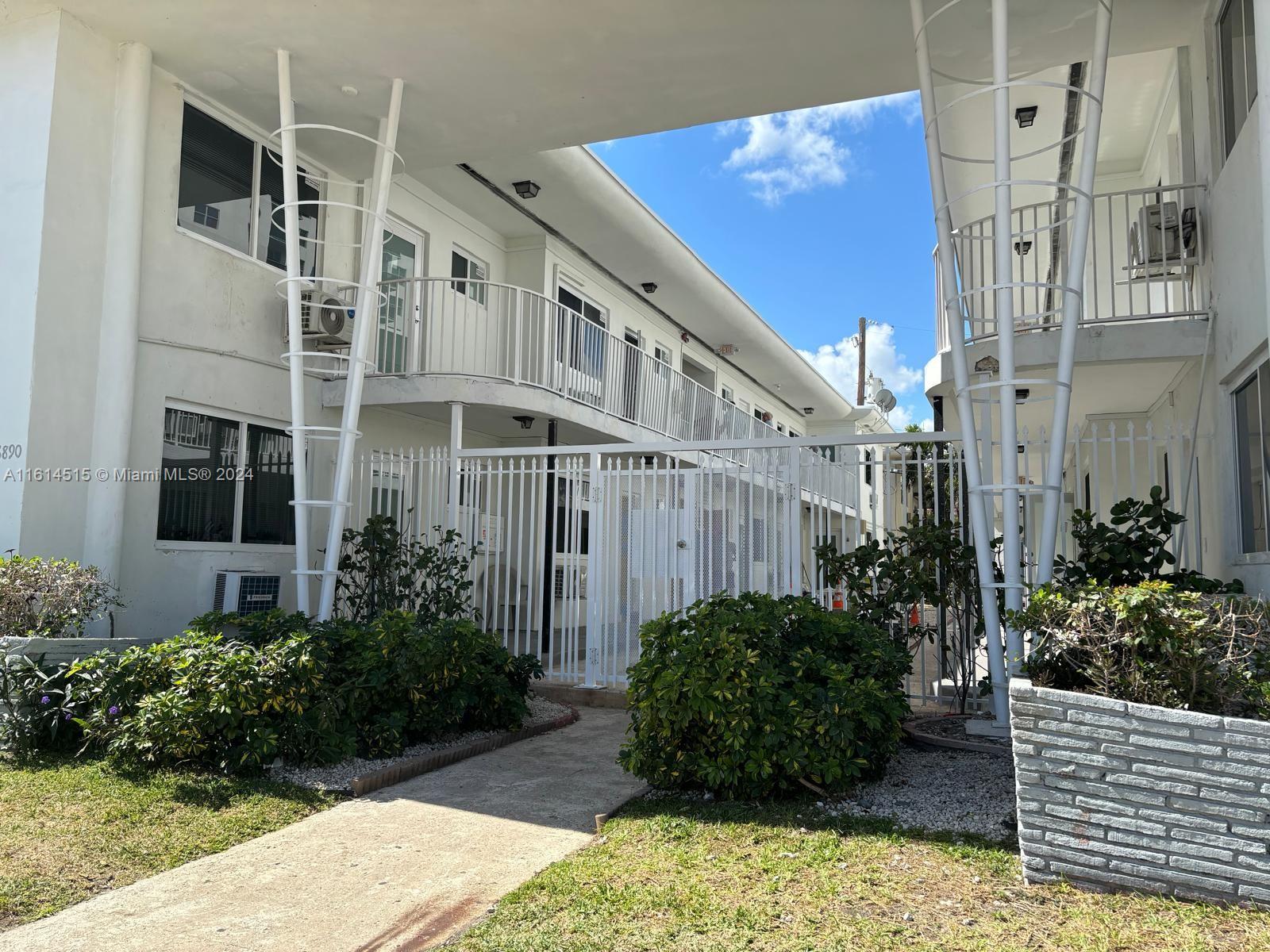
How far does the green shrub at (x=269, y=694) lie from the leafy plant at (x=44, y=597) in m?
0.69

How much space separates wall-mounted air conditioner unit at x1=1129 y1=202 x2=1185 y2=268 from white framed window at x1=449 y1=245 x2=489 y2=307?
8.53 meters

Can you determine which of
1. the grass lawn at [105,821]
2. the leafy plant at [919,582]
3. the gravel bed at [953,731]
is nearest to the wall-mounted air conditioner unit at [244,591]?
the grass lawn at [105,821]

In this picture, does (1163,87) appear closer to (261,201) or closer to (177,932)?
(261,201)

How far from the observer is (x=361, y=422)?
11.9 m

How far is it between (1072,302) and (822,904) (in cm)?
462

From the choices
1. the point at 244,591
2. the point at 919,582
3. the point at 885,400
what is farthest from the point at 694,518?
the point at 885,400

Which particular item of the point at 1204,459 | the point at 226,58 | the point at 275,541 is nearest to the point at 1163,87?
the point at 1204,459

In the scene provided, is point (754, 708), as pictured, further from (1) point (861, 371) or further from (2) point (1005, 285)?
(1) point (861, 371)

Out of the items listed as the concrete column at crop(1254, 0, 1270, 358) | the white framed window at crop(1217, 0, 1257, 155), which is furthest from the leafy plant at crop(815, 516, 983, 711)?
the white framed window at crop(1217, 0, 1257, 155)

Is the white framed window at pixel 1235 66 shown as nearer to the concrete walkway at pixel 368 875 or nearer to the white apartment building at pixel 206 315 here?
the concrete walkway at pixel 368 875

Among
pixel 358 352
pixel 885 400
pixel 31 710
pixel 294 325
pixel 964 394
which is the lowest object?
pixel 31 710

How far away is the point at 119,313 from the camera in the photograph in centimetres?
877

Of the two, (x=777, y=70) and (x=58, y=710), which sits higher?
(x=777, y=70)

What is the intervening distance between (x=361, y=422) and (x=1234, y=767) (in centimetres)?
1008
